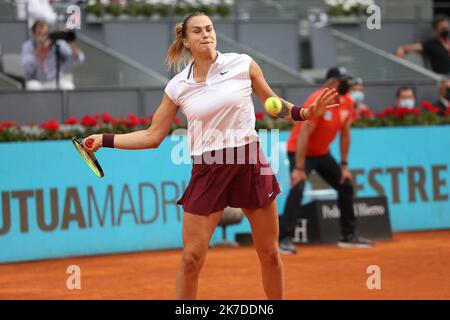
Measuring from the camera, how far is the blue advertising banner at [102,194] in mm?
11844

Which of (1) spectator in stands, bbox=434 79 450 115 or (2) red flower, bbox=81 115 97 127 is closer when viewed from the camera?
(2) red flower, bbox=81 115 97 127

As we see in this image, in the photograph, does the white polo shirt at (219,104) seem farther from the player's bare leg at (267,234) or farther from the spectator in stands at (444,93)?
the spectator in stands at (444,93)

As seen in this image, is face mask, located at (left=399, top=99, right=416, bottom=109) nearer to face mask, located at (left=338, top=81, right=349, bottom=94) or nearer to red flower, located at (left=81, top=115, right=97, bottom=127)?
face mask, located at (left=338, top=81, right=349, bottom=94)

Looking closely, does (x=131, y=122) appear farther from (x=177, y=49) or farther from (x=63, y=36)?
(x=177, y=49)

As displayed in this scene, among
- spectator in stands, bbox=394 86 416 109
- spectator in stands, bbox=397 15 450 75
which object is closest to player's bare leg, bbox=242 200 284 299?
spectator in stands, bbox=394 86 416 109

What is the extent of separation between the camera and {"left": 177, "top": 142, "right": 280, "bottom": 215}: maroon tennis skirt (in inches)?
258

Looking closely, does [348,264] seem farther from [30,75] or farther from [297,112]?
[30,75]

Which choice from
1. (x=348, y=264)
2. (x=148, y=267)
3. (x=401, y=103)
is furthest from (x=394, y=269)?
(x=401, y=103)

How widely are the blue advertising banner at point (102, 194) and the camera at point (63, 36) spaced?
257cm

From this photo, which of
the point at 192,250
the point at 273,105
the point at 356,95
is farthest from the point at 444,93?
the point at 192,250

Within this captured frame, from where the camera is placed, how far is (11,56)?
50.5 ft

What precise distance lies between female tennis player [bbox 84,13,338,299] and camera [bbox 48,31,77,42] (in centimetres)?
776

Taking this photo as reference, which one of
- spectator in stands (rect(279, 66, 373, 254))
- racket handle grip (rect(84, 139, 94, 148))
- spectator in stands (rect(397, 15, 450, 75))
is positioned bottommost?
spectator in stands (rect(279, 66, 373, 254))
